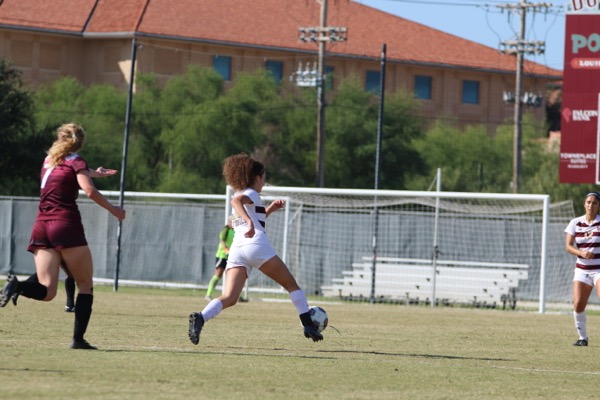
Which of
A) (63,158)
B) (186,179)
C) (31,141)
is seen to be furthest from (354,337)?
(186,179)

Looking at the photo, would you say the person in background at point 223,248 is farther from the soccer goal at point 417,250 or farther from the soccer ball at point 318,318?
the soccer ball at point 318,318

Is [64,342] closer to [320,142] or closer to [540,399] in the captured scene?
[540,399]

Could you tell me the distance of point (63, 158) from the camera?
11.5 meters

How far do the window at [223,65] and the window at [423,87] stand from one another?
12.1 m

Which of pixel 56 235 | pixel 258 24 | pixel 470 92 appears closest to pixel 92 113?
pixel 258 24

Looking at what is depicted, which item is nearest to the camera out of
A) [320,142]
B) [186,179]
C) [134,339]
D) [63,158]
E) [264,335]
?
[63,158]

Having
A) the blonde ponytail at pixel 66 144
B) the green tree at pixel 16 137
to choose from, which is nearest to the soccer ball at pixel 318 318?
the blonde ponytail at pixel 66 144

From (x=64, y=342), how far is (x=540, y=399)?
498 cm

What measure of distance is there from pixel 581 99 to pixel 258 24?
46572mm

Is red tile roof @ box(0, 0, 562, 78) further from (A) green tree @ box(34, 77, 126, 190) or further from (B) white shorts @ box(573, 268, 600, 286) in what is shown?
(B) white shorts @ box(573, 268, 600, 286)

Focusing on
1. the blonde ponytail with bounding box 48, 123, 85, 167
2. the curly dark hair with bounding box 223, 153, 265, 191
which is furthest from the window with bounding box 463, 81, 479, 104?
the blonde ponytail with bounding box 48, 123, 85, 167

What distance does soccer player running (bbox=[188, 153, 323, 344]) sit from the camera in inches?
485

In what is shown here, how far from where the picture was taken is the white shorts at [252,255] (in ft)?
40.4

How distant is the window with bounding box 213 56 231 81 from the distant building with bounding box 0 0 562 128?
51 mm
